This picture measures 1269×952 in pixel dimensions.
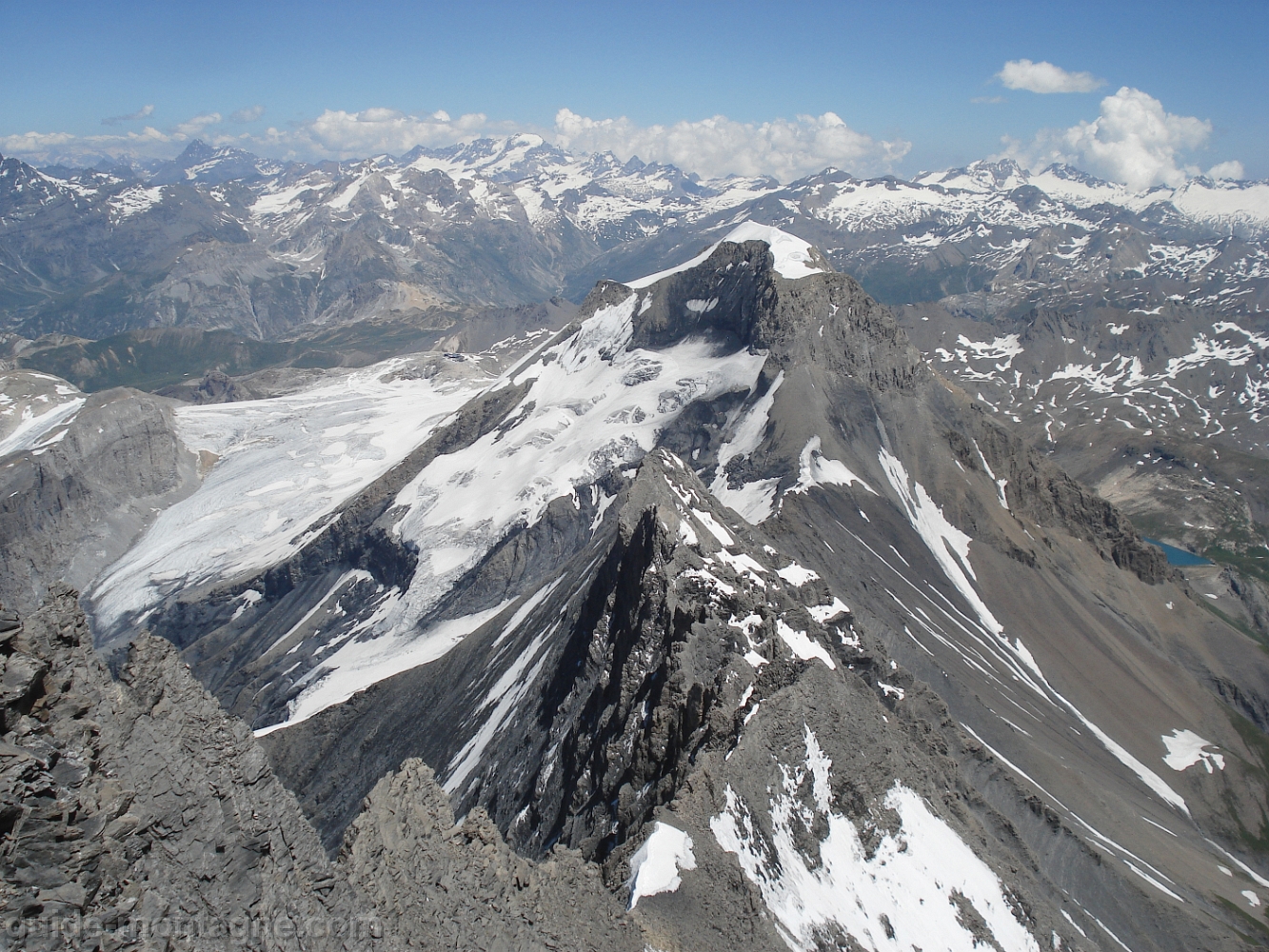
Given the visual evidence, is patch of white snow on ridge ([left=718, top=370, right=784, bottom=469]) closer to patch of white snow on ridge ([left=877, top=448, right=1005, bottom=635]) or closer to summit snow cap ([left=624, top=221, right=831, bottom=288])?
patch of white snow on ridge ([left=877, top=448, right=1005, bottom=635])

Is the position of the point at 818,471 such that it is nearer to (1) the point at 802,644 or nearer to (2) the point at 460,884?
(1) the point at 802,644

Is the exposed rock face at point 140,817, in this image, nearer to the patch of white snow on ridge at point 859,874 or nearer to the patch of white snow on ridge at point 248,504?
the patch of white snow on ridge at point 859,874

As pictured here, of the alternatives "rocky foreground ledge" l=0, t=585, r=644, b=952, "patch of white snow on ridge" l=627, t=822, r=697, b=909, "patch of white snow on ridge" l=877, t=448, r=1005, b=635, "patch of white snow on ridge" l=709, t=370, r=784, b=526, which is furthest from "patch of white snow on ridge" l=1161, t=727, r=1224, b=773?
"rocky foreground ledge" l=0, t=585, r=644, b=952

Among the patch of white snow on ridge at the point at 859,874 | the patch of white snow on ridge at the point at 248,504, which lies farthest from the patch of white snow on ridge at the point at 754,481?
the patch of white snow on ridge at the point at 248,504

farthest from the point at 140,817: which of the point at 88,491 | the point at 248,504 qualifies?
the point at 88,491

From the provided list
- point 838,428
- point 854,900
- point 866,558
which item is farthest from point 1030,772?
point 838,428

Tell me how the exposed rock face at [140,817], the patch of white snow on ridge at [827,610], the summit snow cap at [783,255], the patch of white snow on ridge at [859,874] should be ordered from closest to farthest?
the exposed rock face at [140,817] < the patch of white snow on ridge at [859,874] < the patch of white snow on ridge at [827,610] < the summit snow cap at [783,255]

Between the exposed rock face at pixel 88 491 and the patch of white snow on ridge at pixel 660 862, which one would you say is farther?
the exposed rock face at pixel 88 491

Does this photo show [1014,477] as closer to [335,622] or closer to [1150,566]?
[1150,566]
